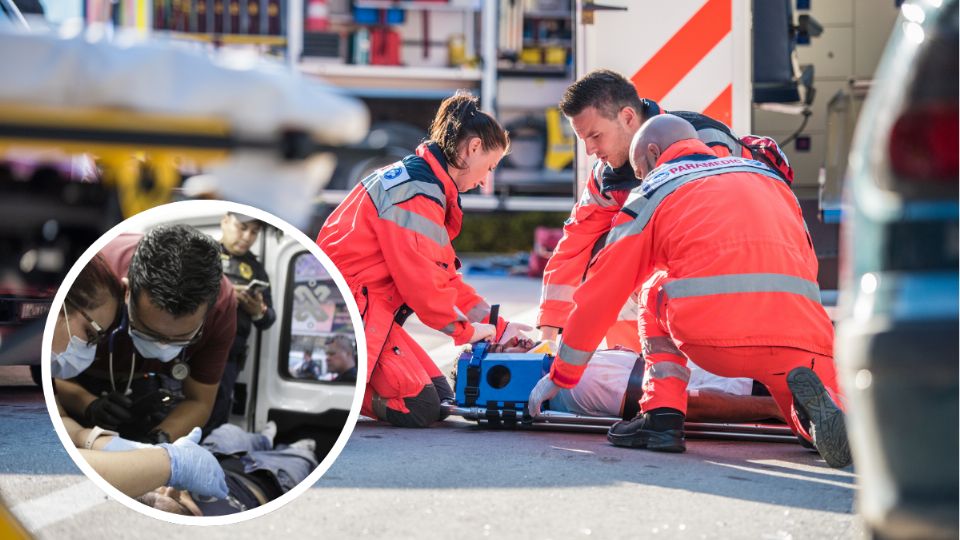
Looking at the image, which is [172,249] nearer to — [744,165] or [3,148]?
[3,148]

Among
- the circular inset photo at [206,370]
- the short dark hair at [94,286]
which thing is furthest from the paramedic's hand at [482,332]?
the short dark hair at [94,286]

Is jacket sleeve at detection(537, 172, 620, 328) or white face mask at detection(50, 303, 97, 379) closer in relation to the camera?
white face mask at detection(50, 303, 97, 379)

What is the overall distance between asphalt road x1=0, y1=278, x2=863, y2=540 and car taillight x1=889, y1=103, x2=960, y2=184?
136cm

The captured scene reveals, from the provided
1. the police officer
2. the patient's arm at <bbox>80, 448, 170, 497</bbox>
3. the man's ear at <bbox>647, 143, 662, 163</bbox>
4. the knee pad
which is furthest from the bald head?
the patient's arm at <bbox>80, 448, 170, 497</bbox>

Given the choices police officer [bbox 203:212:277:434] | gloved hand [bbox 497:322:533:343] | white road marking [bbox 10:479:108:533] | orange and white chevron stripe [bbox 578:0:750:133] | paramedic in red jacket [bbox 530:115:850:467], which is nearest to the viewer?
police officer [bbox 203:212:277:434]

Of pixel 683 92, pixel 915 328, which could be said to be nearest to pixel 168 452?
pixel 915 328

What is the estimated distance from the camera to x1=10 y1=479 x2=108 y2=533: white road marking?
323cm

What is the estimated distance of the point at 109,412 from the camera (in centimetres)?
269

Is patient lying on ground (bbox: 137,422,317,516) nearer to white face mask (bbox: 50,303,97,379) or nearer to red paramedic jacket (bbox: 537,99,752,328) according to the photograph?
white face mask (bbox: 50,303,97,379)

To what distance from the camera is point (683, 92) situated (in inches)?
253

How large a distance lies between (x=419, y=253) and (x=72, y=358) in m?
2.12

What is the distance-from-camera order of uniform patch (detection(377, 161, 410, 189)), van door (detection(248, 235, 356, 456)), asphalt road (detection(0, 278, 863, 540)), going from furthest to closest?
uniform patch (detection(377, 161, 410, 189)) < asphalt road (detection(0, 278, 863, 540)) < van door (detection(248, 235, 356, 456))

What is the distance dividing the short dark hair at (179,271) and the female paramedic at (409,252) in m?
1.95

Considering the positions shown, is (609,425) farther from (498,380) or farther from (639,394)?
(498,380)
